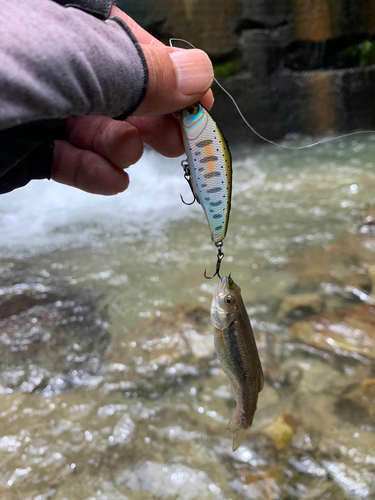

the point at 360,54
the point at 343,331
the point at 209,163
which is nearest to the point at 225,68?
the point at 360,54

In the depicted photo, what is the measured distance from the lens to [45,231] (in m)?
6.18

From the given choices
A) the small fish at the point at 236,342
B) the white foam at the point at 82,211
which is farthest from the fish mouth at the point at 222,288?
the white foam at the point at 82,211

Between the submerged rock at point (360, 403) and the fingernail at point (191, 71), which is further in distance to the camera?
the submerged rock at point (360, 403)

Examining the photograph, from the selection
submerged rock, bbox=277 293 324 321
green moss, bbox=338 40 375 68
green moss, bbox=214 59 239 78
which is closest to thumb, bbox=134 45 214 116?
submerged rock, bbox=277 293 324 321

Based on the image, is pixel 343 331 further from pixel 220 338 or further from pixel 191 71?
pixel 191 71

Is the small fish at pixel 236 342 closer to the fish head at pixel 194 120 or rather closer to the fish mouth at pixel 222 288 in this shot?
the fish mouth at pixel 222 288

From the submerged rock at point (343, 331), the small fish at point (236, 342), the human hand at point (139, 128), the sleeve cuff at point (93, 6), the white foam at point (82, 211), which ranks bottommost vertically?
the white foam at point (82, 211)

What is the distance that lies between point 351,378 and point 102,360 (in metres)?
1.98

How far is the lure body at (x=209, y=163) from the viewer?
147 cm

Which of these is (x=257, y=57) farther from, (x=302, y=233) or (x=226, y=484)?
(x=226, y=484)

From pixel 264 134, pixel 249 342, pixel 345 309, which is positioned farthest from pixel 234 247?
pixel 264 134

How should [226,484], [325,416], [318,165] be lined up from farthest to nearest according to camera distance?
[318,165], [325,416], [226,484]

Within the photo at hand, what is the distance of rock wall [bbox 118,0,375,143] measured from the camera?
8.64 meters

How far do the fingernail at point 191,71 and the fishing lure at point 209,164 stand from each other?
0.25 feet
